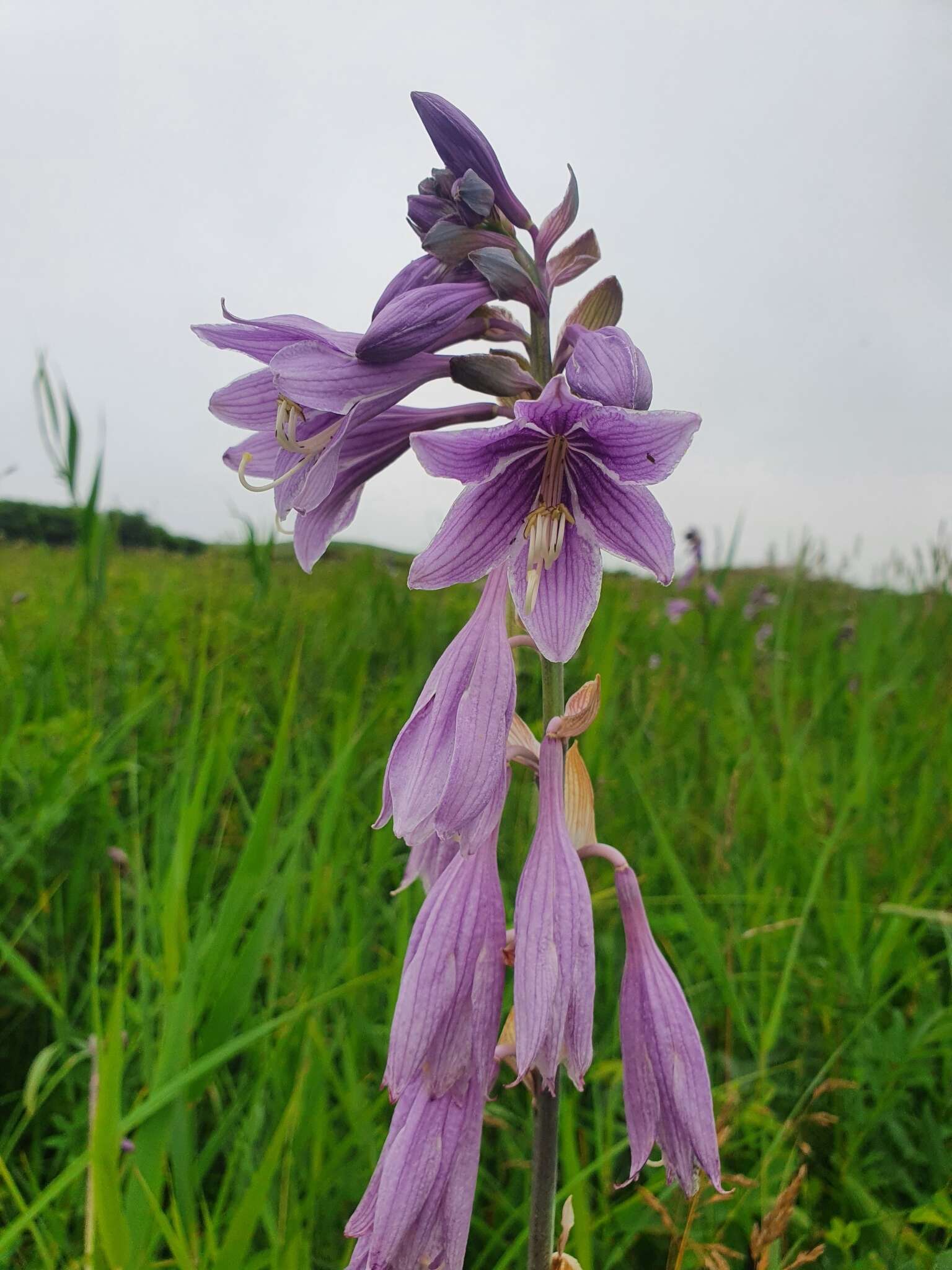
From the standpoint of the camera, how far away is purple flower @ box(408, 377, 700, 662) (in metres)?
1.17

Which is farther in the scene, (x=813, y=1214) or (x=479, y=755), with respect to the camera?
(x=813, y=1214)

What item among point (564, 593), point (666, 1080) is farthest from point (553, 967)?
point (564, 593)

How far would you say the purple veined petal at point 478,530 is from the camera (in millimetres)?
1208

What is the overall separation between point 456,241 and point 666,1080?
4.13 ft

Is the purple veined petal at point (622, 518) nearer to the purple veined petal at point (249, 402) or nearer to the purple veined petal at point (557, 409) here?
the purple veined petal at point (557, 409)

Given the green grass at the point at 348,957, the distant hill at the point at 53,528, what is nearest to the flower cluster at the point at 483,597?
the green grass at the point at 348,957

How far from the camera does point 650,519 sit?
125 centimetres

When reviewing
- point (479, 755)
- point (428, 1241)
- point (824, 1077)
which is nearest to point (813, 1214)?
point (824, 1077)

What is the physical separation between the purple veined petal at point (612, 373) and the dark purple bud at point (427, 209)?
0.45 metres

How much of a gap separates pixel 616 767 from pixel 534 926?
2195 mm

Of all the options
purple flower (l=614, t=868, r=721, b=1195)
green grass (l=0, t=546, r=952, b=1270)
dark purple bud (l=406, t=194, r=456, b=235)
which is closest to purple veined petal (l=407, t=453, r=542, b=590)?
dark purple bud (l=406, t=194, r=456, b=235)

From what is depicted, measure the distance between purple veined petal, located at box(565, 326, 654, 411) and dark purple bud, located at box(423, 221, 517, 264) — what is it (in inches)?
12.4

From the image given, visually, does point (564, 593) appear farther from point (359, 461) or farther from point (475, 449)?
point (359, 461)

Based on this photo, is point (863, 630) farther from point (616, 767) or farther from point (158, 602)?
point (158, 602)
